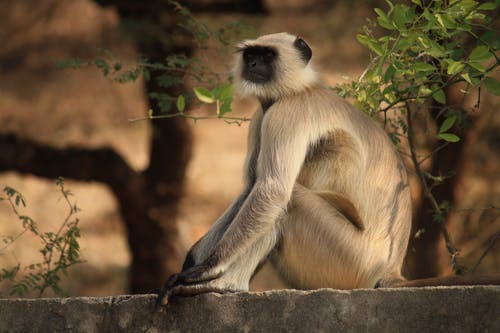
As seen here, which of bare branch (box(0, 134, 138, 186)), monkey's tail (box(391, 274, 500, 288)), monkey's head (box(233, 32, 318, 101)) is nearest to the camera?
monkey's tail (box(391, 274, 500, 288))

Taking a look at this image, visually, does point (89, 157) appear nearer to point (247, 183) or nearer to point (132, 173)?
point (132, 173)

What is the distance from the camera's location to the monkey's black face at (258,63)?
4.81 metres

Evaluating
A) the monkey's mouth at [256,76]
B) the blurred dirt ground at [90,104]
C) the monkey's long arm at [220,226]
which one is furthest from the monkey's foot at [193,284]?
the blurred dirt ground at [90,104]

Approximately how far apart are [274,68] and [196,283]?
4.53ft

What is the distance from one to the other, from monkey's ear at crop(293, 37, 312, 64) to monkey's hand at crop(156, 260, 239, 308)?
4.59ft

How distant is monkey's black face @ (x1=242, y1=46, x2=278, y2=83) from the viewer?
4.81 meters

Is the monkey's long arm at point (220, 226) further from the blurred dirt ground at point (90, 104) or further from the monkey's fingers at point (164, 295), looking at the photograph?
the blurred dirt ground at point (90, 104)

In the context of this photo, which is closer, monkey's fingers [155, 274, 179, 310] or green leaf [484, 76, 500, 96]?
monkey's fingers [155, 274, 179, 310]

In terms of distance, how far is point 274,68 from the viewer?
4805 millimetres

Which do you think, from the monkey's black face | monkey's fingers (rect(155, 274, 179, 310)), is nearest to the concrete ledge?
monkey's fingers (rect(155, 274, 179, 310))

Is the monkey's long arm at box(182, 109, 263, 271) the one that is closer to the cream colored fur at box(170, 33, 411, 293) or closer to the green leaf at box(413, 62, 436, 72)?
the cream colored fur at box(170, 33, 411, 293)

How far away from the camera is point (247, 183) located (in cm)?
472

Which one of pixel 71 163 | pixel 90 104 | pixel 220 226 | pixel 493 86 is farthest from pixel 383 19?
pixel 90 104

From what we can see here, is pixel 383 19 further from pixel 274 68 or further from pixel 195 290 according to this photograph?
pixel 195 290
